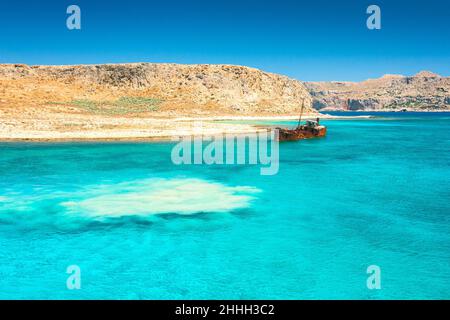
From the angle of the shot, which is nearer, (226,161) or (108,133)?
(226,161)

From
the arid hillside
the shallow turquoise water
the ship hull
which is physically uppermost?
the arid hillside

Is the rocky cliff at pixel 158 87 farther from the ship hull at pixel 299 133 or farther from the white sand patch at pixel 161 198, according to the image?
the white sand patch at pixel 161 198

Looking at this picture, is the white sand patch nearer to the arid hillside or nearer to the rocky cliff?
the arid hillside

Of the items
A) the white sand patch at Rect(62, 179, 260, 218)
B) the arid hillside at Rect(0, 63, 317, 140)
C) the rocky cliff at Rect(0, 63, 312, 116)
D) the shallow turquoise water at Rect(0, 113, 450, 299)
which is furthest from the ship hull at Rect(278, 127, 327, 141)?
the rocky cliff at Rect(0, 63, 312, 116)

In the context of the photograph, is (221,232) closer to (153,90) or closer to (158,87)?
(153,90)

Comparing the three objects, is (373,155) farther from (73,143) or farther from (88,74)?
(88,74)
